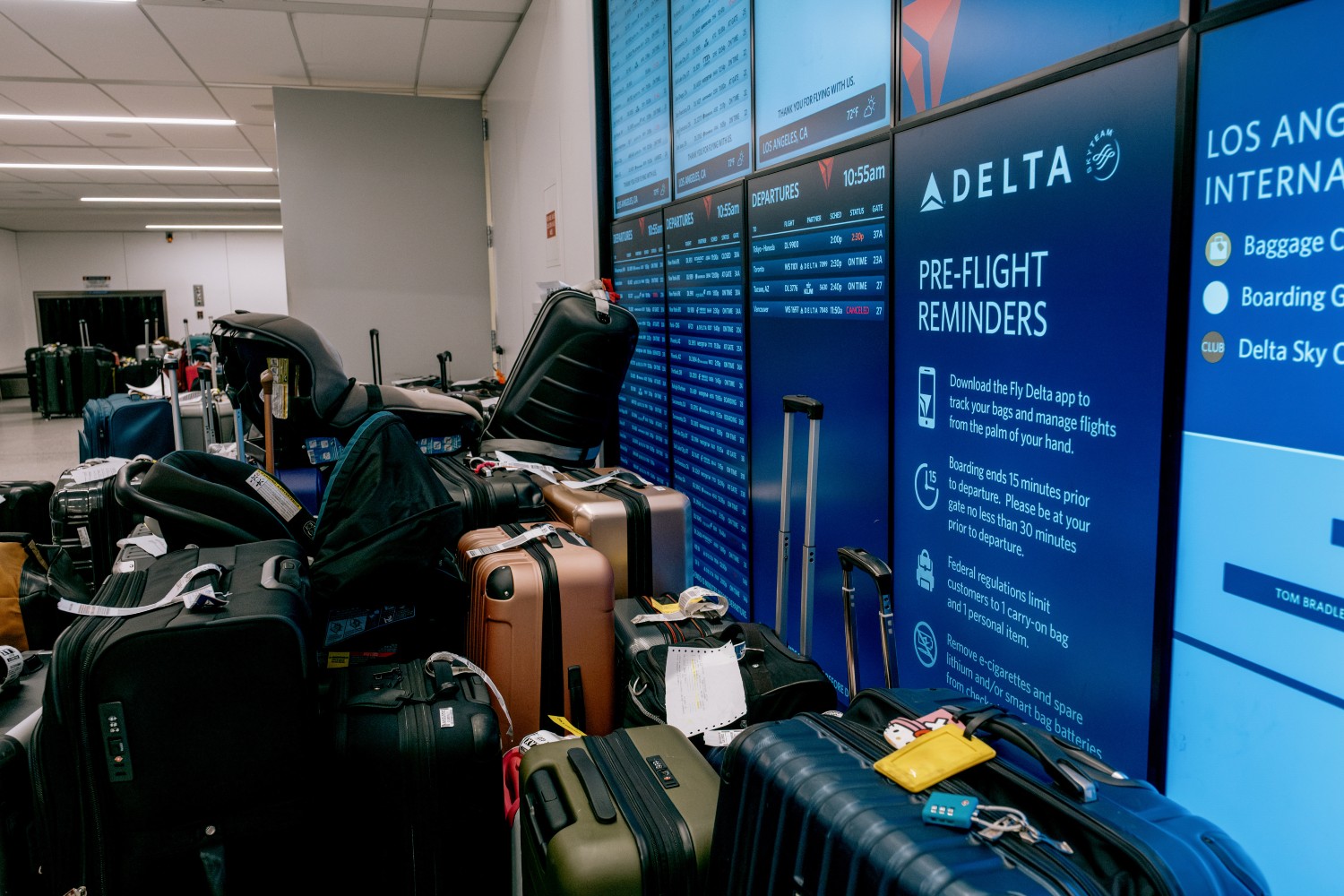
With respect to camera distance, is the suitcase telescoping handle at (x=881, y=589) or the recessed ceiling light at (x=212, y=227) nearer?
the suitcase telescoping handle at (x=881, y=589)

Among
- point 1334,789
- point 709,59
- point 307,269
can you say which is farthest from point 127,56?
point 1334,789

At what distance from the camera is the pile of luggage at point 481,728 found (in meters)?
0.94

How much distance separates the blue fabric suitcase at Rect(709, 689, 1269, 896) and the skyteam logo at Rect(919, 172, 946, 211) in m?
0.91

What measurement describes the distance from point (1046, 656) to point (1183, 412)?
0.46 meters

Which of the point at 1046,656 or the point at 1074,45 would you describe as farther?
the point at 1046,656

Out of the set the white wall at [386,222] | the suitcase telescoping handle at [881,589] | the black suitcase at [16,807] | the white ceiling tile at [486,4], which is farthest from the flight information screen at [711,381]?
the white wall at [386,222]

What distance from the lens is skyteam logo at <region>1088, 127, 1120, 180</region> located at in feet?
3.96

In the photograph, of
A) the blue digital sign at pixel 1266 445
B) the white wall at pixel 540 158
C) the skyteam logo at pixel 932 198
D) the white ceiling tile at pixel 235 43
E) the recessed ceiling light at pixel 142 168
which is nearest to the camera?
the blue digital sign at pixel 1266 445

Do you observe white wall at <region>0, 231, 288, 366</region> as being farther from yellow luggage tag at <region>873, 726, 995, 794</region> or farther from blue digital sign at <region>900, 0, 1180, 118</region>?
yellow luggage tag at <region>873, 726, 995, 794</region>

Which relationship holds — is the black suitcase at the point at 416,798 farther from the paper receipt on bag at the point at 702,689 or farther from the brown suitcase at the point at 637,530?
the brown suitcase at the point at 637,530

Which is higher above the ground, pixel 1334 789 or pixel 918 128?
pixel 918 128

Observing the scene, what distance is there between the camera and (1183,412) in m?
1.13

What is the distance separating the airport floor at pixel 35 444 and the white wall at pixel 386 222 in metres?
1.83

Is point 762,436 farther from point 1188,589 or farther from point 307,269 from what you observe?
point 307,269
